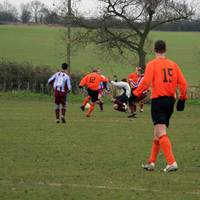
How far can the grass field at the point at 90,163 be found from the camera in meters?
9.35

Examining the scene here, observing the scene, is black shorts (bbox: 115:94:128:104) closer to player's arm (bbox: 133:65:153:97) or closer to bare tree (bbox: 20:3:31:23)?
player's arm (bbox: 133:65:153:97)

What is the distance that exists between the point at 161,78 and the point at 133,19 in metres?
33.0

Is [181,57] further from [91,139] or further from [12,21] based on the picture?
[91,139]

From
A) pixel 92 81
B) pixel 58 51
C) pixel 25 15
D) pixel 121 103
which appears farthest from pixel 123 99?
pixel 25 15

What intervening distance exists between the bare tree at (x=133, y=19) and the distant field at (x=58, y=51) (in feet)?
15.0

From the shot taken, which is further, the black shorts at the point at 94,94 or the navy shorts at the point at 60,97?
the black shorts at the point at 94,94

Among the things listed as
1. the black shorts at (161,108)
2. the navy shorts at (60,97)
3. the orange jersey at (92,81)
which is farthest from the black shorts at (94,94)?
the black shorts at (161,108)

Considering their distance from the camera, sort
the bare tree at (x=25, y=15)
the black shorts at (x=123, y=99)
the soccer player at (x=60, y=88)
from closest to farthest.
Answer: the soccer player at (x=60, y=88) → the black shorts at (x=123, y=99) → the bare tree at (x=25, y=15)

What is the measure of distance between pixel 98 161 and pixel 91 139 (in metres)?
4.27

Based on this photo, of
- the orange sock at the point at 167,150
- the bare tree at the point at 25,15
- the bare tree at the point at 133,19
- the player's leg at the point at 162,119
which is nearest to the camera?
the orange sock at the point at 167,150

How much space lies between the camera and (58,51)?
2463 inches

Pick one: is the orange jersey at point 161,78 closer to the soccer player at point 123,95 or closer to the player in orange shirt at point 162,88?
the player in orange shirt at point 162,88

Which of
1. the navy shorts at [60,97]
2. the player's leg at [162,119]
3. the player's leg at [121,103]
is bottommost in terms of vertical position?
the player's leg at [121,103]

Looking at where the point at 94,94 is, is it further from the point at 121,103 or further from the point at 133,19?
the point at 133,19
